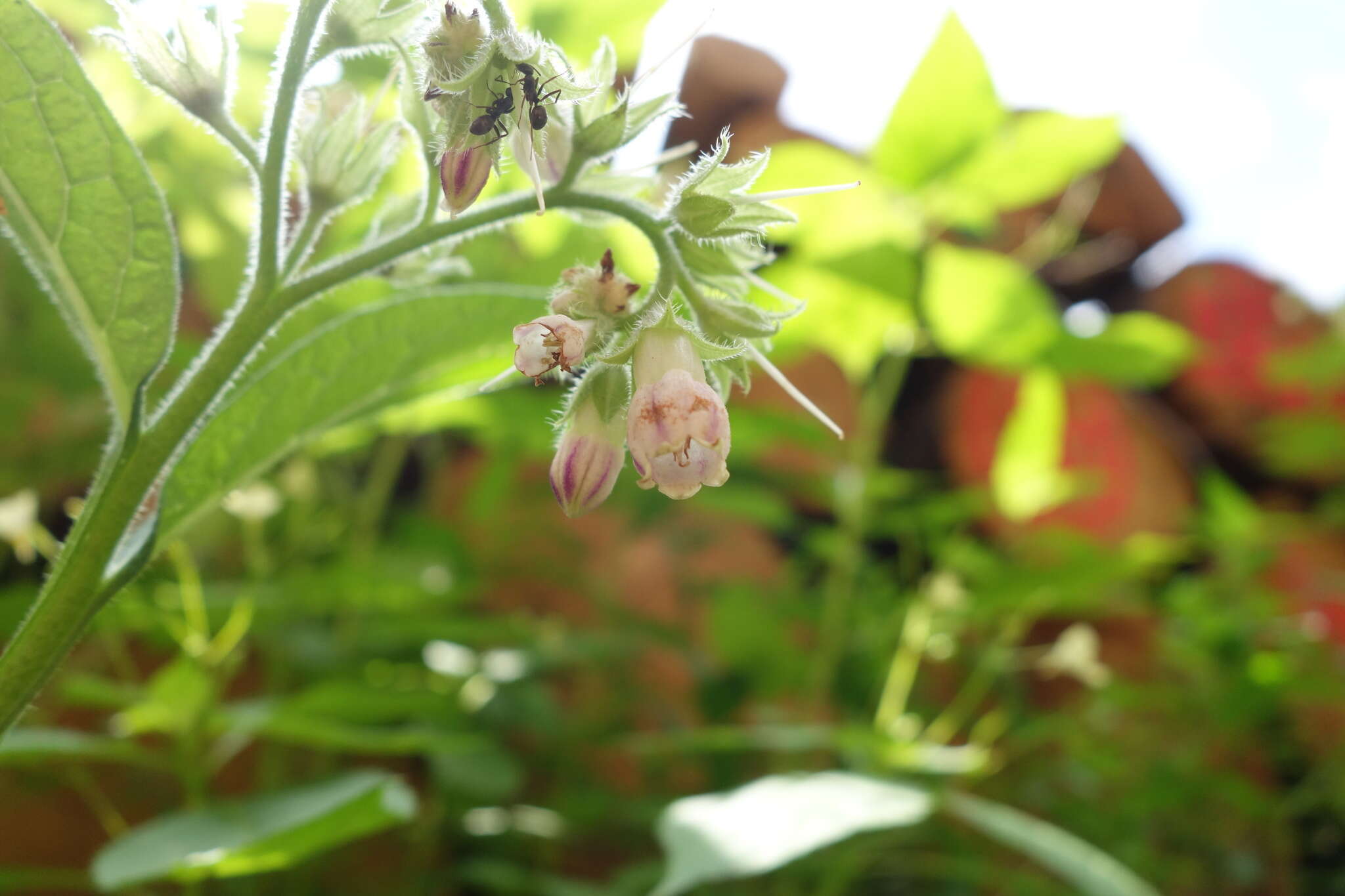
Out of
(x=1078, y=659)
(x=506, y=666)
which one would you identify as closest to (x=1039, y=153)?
(x=1078, y=659)

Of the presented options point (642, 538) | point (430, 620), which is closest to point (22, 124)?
point (430, 620)

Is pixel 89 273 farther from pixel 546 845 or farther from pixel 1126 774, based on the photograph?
pixel 1126 774

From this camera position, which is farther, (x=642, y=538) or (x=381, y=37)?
(x=642, y=538)

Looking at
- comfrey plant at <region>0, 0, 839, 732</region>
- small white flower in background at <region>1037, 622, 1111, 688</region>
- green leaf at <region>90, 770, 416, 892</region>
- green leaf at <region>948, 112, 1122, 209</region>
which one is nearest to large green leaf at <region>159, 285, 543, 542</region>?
comfrey plant at <region>0, 0, 839, 732</region>

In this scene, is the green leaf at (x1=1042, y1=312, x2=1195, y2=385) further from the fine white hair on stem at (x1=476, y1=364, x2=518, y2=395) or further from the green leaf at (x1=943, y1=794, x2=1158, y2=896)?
the fine white hair on stem at (x1=476, y1=364, x2=518, y2=395)

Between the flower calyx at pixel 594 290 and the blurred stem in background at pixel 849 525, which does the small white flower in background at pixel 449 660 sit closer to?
the blurred stem in background at pixel 849 525

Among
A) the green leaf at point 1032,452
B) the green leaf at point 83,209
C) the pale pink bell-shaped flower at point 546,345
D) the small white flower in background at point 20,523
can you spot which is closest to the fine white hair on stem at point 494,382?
the pale pink bell-shaped flower at point 546,345

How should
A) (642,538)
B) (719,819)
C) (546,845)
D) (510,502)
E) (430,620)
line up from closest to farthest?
(719,819), (430,620), (546,845), (510,502), (642,538)
